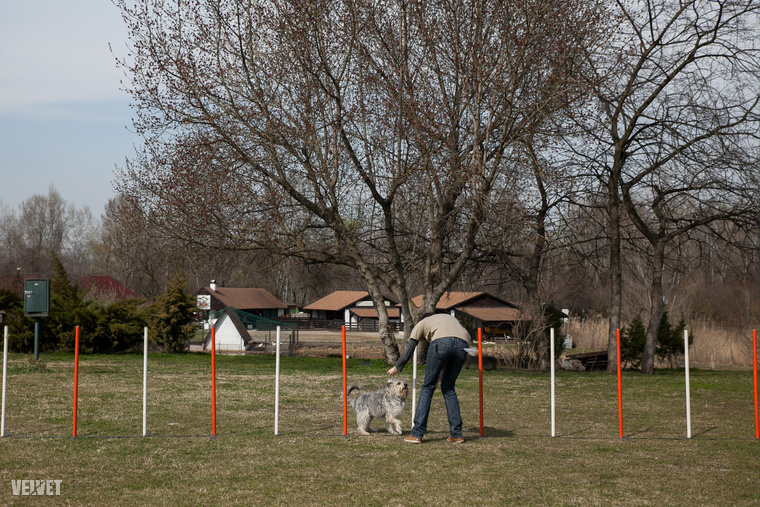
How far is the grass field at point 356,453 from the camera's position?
6238 millimetres

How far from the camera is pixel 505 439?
8969 millimetres

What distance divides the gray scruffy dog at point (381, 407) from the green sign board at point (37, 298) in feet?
47.9

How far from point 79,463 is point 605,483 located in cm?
525

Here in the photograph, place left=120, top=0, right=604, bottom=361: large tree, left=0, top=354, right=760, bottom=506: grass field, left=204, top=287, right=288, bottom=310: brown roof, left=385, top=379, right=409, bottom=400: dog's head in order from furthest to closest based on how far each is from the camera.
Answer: left=204, top=287, right=288, bottom=310: brown roof < left=120, top=0, right=604, bottom=361: large tree < left=385, top=379, right=409, bottom=400: dog's head < left=0, top=354, right=760, bottom=506: grass field

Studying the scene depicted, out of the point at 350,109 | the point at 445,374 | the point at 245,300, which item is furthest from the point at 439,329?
the point at 245,300

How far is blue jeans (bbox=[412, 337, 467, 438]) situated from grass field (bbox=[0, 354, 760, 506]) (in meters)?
0.28

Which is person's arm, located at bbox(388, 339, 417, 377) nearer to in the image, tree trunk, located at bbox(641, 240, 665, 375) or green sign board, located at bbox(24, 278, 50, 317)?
green sign board, located at bbox(24, 278, 50, 317)

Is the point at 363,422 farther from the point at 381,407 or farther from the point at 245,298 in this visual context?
the point at 245,298

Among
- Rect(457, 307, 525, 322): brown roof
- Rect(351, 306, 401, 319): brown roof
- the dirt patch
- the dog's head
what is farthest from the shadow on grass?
Rect(351, 306, 401, 319): brown roof

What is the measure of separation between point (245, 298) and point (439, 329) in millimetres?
66405

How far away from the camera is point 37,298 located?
20578 millimetres

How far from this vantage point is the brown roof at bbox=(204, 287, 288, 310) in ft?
233

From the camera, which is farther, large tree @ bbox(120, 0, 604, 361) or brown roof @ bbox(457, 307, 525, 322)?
brown roof @ bbox(457, 307, 525, 322)

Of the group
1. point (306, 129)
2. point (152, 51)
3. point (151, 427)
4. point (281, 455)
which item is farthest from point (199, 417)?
point (152, 51)
